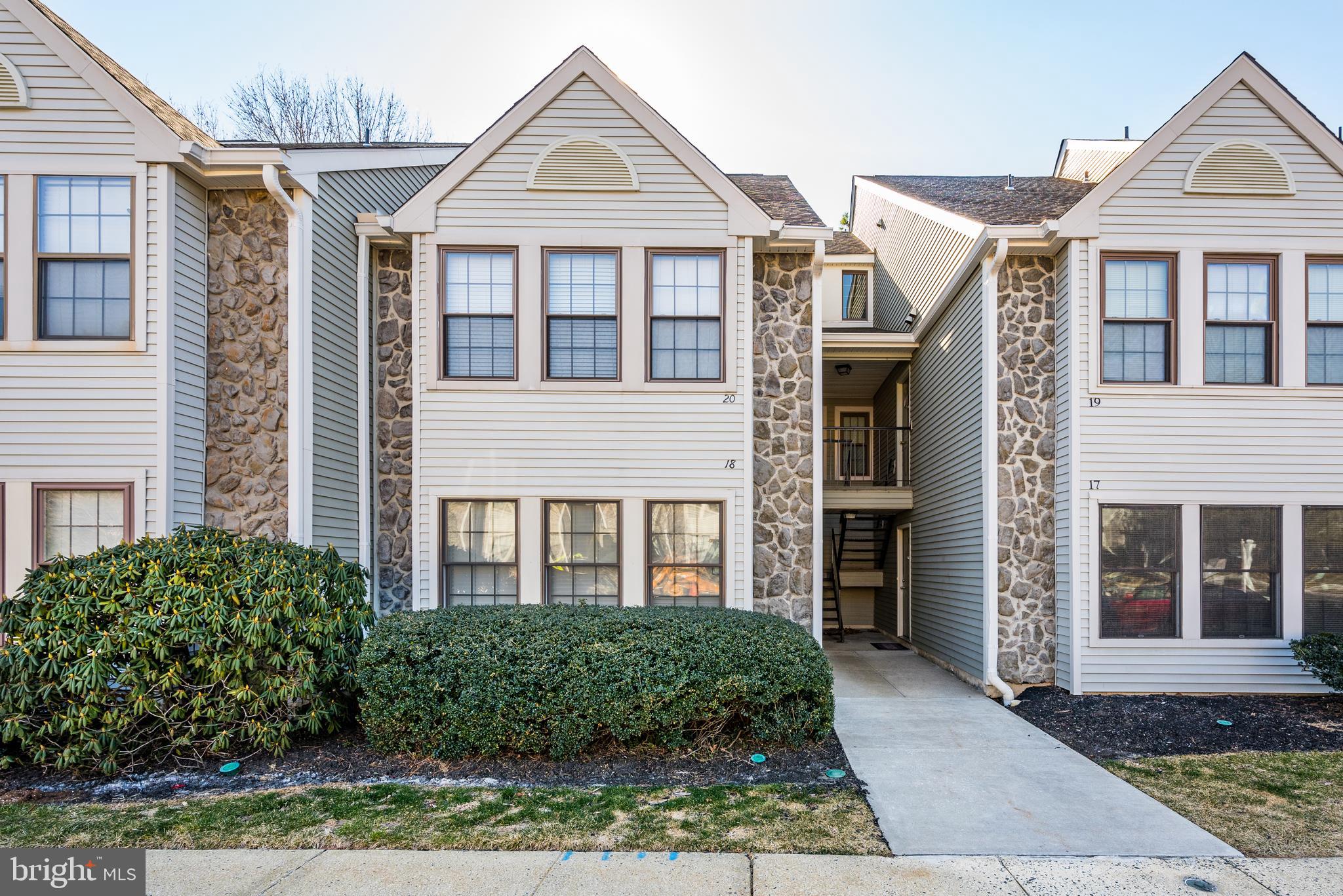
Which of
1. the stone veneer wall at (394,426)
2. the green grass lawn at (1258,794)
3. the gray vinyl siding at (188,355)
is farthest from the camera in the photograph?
the stone veneer wall at (394,426)

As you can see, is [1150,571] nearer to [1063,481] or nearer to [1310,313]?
[1063,481]

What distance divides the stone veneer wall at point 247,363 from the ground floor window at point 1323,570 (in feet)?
36.8

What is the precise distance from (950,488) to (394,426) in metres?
7.36

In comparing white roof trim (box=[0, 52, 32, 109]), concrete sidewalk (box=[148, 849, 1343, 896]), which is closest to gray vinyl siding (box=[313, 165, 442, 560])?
white roof trim (box=[0, 52, 32, 109])

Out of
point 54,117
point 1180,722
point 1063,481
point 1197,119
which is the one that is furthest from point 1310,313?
point 54,117

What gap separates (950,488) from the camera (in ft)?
35.8

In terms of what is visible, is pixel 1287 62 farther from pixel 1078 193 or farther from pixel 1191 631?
pixel 1191 631

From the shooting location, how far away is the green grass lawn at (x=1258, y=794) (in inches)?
196

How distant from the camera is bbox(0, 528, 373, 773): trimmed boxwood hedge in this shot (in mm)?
6184

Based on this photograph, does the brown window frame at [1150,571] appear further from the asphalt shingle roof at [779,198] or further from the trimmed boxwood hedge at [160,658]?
the trimmed boxwood hedge at [160,658]

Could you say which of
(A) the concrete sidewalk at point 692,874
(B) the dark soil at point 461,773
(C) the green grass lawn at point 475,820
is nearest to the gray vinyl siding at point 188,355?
(B) the dark soil at point 461,773

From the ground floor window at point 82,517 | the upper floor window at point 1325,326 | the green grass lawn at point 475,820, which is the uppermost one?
the upper floor window at point 1325,326

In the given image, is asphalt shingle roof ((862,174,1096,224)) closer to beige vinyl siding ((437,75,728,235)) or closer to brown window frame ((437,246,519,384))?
beige vinyl siding ((437,75,728,235))

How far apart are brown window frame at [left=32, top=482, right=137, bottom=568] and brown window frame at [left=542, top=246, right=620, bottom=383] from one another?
4225 mm
